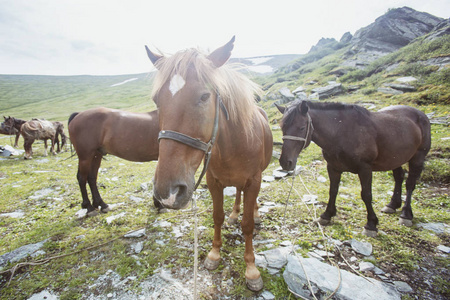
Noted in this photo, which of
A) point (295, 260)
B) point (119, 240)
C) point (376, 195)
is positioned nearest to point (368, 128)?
point (376, 195)

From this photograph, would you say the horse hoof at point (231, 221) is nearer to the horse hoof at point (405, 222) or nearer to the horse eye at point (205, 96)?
the horse eye at point (205, 96)

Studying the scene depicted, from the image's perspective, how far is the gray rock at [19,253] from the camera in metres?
2.92

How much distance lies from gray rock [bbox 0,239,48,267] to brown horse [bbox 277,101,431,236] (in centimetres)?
457

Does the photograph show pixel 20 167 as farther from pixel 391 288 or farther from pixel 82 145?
pixel 391 288

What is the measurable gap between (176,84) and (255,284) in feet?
8.50

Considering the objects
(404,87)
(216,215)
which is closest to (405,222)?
(216,215)

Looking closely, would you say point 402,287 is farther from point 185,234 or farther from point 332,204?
point 185,234

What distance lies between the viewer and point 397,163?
3727 mm

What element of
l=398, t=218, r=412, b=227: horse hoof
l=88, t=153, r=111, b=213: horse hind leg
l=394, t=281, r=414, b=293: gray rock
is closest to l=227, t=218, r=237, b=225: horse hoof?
l=394, t=281, r=414, b=293: gray rock

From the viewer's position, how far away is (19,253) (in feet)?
10.1

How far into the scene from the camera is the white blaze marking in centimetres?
157

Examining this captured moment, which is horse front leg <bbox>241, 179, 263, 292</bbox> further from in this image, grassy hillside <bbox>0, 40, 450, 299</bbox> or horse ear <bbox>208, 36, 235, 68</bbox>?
horse ear <bbox>208, 36, 235, 68</bbox>

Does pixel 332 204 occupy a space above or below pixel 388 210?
above

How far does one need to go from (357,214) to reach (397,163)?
1296mm
